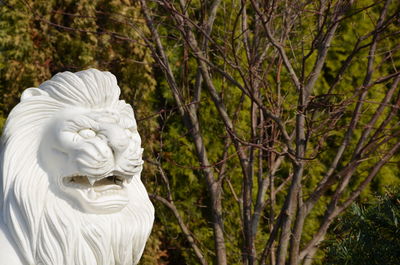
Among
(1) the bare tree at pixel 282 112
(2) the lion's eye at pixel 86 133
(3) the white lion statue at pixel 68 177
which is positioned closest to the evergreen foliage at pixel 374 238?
(1) the bare tree at pixel 282 112

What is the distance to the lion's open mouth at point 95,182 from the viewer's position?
9.71 feet

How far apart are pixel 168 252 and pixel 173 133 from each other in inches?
38.0

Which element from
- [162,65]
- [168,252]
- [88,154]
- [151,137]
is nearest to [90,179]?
[88,154]

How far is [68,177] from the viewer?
2955mm

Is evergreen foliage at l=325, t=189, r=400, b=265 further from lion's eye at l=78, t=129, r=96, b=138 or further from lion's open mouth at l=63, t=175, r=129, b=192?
lion's eye at l=78, t=129, r=96, b=138

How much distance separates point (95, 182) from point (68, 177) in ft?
0.33

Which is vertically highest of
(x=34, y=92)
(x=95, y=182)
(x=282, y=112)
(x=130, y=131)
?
(x=34, y=92)

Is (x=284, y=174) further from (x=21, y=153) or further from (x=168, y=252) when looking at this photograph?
(x=21, y=153)

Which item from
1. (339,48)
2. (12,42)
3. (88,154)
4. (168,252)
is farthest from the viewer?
(339,48)

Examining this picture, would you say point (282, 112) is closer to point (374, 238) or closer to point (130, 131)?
point (374, 238)

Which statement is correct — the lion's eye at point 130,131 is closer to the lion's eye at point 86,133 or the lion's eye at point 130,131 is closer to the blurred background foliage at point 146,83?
the lion's eye at point 86,133

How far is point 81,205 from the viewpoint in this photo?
2.96 meters

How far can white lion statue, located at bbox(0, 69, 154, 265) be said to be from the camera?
2906mm

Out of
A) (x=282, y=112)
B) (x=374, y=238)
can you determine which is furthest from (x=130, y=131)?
(x=282, y=112)
